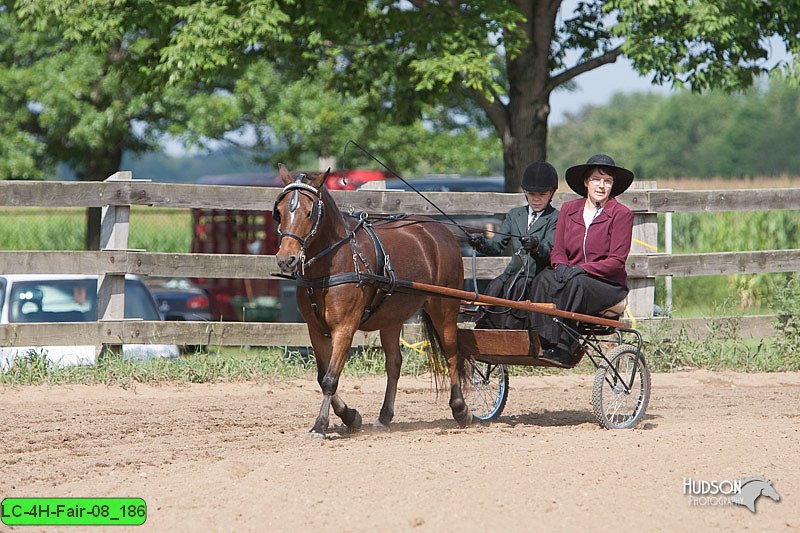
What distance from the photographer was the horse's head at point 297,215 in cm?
693

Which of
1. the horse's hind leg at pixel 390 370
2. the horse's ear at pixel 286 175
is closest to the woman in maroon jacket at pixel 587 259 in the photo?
the horse's hind leg at pixel 390 370

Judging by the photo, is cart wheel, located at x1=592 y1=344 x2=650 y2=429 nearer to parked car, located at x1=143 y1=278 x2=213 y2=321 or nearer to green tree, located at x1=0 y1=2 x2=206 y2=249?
parked car, located at x1=143 y1=278 x2=213 y2=321

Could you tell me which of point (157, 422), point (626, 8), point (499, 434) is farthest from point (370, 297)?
point (626, 8)

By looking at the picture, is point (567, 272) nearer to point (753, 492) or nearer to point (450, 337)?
point (450, 337)

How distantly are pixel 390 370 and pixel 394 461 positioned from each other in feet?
6.10

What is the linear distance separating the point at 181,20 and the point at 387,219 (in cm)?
793

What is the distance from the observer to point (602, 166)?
8062 millimetres

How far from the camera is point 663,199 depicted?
37.6ft

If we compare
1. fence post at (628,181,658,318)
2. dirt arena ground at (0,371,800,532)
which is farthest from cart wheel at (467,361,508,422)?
fence post at (628,181,658,318)

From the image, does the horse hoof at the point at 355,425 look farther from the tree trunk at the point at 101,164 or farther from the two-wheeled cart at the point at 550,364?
the tree trunk at the point at 101,164

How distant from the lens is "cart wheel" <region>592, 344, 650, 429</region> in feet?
26.0

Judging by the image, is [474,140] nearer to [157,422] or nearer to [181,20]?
[181,20]

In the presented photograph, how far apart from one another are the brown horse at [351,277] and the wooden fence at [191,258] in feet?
7.45

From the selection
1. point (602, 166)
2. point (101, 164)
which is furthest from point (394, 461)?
point (101, 164)
